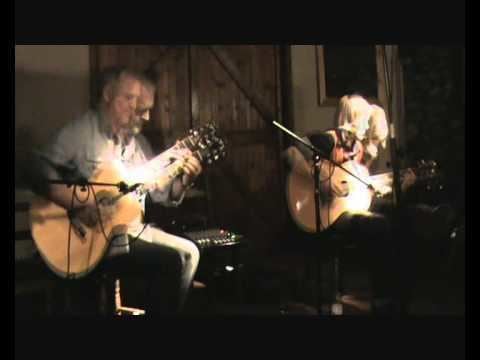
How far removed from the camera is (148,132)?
9.22ft

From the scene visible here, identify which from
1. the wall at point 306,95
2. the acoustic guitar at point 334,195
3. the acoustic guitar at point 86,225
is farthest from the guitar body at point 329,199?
the acoustic guitar at point 86,225

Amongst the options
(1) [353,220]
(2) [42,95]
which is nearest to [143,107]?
(2) [42,95]

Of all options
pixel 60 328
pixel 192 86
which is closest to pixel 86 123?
pixel 192 86

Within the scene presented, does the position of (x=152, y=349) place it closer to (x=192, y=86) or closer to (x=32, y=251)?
(x=32, y=251)

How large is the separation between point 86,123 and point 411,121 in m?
1.87

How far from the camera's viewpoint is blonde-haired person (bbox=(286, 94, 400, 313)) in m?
2.94

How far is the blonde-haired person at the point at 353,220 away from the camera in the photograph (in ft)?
9.65

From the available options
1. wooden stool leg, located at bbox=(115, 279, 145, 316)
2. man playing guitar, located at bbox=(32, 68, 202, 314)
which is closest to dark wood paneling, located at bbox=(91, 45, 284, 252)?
man playing guitar, located at bbox=(32, 68, 202, 314)

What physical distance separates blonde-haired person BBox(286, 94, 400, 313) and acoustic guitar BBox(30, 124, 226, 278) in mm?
929

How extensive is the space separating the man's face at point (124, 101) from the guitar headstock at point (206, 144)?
0.33 metres

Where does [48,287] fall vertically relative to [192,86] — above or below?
below

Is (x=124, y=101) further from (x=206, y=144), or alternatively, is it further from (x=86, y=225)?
(x=86, y=225)

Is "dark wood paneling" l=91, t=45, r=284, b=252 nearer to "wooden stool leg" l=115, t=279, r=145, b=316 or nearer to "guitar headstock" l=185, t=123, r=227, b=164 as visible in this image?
"guitar headstock" l=185, t=123, r=227, b=164

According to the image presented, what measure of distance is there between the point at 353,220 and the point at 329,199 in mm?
180
